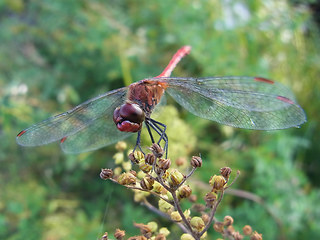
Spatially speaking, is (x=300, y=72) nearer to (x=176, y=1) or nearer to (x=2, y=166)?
(x=176, y=1)

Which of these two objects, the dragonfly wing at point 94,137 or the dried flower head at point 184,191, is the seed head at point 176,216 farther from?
the dragonfly wing at point 94,137

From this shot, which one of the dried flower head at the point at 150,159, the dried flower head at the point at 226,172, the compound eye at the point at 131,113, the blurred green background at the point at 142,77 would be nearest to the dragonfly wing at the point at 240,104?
the compound eye at the point at 131,113

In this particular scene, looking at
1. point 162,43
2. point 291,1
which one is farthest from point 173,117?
point 291,1

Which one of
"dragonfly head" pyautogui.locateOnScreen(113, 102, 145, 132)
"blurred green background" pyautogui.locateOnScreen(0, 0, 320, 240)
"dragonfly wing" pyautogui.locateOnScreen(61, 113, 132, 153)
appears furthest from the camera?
"blurred green background" pyautogui.locateOnScreen(0, 0, 320, 240)

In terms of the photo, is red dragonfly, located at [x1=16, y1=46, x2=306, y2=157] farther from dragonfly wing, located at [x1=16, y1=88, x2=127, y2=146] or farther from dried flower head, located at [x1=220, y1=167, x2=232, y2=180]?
dried flower head, located at [x1=220, y1=167, x2=232, y2=180]

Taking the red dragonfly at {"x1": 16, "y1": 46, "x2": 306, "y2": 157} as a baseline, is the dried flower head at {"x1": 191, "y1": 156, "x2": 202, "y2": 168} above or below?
above

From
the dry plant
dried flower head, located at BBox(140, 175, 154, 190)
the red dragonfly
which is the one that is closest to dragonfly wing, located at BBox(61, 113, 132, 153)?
the red dragonfly

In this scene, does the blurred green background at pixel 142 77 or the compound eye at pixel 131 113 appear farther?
the blurred green background at pixel 142 77
